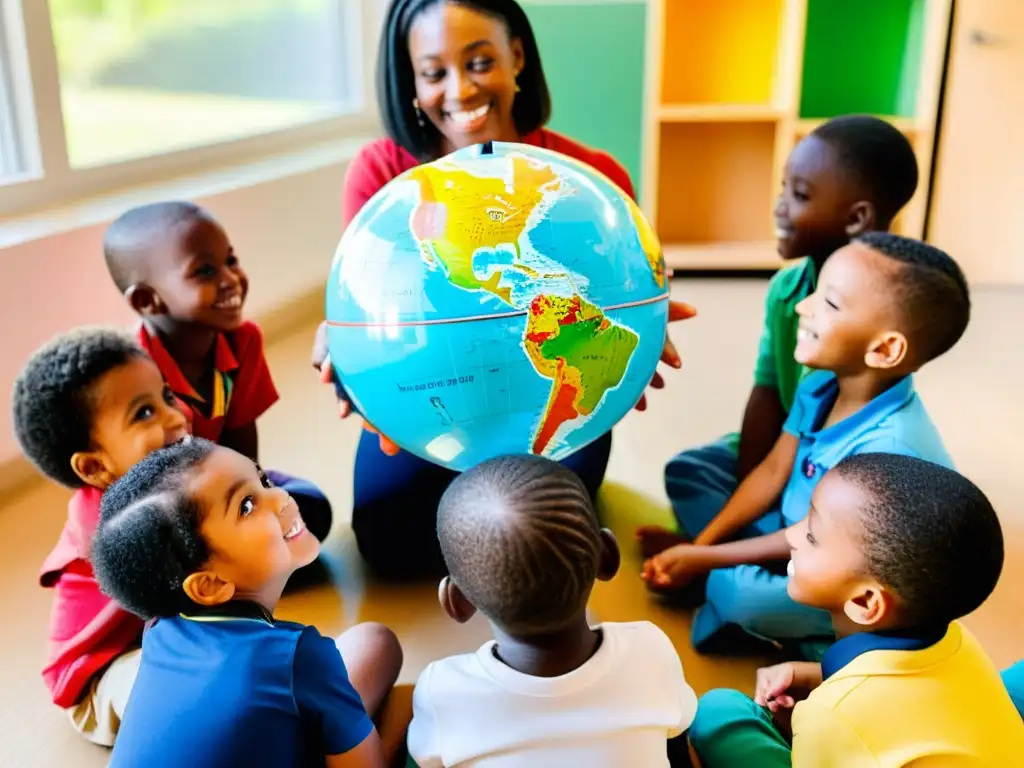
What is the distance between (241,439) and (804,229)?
1.45m

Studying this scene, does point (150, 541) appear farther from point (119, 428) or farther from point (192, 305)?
point (192, 305)

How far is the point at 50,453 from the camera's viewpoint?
5.65 feet

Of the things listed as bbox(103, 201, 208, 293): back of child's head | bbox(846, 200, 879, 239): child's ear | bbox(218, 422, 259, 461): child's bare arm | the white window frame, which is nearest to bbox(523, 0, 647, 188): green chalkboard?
the white window frame

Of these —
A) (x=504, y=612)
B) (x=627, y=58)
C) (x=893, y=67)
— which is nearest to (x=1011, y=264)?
(x=893, y=67)

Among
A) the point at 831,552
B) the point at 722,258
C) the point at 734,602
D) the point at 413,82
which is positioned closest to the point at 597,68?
the point at 722,258

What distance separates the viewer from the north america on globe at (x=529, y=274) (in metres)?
1.43

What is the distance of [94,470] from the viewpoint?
1736mm

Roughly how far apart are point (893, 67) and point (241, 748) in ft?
14.6

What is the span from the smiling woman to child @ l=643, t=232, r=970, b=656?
31 cm

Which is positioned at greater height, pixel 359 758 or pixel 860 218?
pixel 860 218

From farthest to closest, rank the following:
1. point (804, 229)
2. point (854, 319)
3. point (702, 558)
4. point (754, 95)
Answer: point (754, 95) → point (804, 229) → point (702, 558) → point (854, 319)

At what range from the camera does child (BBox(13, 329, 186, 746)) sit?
5.37 ft

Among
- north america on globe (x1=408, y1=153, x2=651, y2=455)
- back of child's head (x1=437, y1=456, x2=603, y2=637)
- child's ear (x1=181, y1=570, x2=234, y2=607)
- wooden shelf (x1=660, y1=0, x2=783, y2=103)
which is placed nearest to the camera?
back of child's head (x1=437, y1=456, x2=603, y2=637)

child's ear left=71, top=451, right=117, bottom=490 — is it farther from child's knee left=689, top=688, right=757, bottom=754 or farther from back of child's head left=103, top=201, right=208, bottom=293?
child's knee left=689, top=688, right=757, bottom=754
